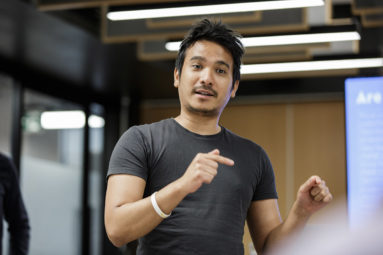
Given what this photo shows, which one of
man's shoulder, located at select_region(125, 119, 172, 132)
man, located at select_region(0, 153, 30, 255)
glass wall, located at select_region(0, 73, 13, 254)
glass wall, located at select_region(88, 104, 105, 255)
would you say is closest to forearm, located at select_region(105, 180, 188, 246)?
man's shoulder, located at select_region(125, 119, 172, 132)

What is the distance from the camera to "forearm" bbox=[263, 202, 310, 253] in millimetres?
1533

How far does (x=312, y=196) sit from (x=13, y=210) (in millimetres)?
1782

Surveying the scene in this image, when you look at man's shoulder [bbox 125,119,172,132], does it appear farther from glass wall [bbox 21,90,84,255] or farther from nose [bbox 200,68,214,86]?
glass wall [bbox 21,90,84,255]

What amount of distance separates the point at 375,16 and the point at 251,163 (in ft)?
10.2

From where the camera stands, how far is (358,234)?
54 cm

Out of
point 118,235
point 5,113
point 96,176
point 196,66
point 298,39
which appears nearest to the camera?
point 118,235

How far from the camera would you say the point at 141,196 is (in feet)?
4.79

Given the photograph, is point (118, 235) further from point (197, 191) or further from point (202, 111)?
point (202, 111)

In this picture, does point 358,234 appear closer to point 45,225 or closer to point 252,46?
point 252,46

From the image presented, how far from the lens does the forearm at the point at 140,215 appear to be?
132 cm

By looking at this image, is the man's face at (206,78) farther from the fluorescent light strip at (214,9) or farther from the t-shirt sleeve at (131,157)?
the fluorescent light strip at (214,9)

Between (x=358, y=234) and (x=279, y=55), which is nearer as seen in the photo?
(x=358, y=234)

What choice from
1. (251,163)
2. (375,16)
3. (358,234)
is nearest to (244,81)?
(375,16)

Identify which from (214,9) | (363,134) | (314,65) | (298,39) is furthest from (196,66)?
(314,65)
